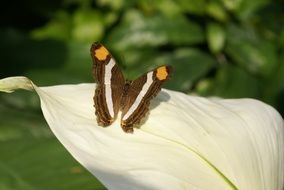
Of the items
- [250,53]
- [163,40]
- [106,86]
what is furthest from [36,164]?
[250,53]

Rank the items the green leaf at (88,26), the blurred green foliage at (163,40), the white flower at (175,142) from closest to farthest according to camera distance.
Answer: the white flower at (175,142), the blurred green foliage at (163,40), the green leaf at (88,26)

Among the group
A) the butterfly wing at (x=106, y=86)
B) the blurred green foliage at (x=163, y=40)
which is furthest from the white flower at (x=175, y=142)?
the blurred green foliage at (x=163, y=40)

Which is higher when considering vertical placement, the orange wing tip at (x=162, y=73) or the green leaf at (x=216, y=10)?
the orange wing tip at (x=162, y=73)

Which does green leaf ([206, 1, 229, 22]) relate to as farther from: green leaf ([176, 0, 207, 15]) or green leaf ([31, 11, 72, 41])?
green leaf ([31, 11, 72, 41])

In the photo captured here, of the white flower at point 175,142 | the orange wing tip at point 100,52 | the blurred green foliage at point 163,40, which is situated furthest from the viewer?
the blurred green foliage at point 163,40

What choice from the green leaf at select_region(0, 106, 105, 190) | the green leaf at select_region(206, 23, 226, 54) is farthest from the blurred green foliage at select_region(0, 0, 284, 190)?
the green leaf at select_region(0, 106, 105, 190)

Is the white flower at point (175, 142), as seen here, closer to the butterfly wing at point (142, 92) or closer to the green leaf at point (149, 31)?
the butterfly wing at point (142, 92)

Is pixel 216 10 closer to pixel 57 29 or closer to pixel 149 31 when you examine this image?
pixel 149 31

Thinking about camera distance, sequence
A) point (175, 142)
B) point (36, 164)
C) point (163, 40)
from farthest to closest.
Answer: point (163, 40), point (36, 164), point (175, 142)
